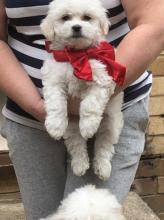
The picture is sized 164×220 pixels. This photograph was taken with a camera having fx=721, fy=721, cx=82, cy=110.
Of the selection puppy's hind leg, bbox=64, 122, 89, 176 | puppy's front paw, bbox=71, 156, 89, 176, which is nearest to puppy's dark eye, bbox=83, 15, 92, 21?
puppy's hind leg, bbox=64, 122, 89, 176

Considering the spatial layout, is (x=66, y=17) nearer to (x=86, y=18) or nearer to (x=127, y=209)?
(x=86, y=18)

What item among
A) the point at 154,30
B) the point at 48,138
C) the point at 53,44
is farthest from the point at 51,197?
the point at 154,30

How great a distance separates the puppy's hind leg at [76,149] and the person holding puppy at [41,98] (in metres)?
0.08

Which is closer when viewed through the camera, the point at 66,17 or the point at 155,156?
the point at 66,17

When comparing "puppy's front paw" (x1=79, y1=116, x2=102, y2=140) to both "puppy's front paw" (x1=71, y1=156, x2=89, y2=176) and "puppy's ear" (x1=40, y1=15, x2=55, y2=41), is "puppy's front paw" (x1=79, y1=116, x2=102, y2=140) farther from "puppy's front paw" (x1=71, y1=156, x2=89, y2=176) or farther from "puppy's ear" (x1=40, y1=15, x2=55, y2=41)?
"puppy's ear" (x1=40, y1=15, x2=55, y2=41)

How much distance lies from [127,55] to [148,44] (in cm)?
9

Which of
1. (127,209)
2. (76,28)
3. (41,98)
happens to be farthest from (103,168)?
(127,209)

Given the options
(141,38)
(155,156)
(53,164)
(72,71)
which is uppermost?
(141,38)

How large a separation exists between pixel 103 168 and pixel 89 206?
0.29 metres

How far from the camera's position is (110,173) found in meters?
3.02

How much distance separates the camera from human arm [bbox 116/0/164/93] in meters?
2.75

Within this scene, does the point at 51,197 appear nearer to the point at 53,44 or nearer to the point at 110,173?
the point at 110,173

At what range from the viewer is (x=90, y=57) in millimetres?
2820

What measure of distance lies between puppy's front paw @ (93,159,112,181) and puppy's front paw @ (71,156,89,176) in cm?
5
